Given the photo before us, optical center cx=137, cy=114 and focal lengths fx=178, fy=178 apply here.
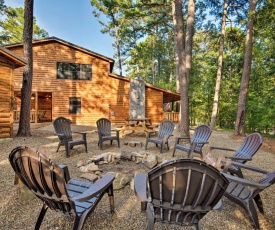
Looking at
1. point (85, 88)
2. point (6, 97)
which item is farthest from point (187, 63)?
point (85, 88)

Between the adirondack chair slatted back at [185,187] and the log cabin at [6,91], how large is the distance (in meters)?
7.12

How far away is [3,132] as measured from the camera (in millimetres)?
6570

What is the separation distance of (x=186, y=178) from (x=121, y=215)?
132cm

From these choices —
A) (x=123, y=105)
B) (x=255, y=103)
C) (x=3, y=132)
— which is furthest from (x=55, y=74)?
(x=255, y=103)

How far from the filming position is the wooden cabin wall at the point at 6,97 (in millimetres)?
6504

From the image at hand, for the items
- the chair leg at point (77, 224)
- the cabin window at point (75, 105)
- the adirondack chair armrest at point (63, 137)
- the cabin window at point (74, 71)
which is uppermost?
the cabin window at point (74, 71)

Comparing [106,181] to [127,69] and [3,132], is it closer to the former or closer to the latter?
[3,132]

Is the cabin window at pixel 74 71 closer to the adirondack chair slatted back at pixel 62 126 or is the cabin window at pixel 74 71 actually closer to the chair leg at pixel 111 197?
the adirondack chair slatted back at pixel 62 126

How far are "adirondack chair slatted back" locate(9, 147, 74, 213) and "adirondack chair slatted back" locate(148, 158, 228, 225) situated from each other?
0.80m

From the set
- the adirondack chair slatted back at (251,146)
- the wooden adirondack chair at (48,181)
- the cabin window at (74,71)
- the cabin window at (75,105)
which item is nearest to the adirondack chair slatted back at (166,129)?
the adirondack chair slatted back at (251,146)

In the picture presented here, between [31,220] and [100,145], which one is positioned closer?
[31,220]

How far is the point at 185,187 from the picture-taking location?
146cm

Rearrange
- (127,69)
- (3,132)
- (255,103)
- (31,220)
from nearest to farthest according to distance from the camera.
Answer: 1. (31,220)
2. (3,132)
3. (255,103)
4. (127,69)

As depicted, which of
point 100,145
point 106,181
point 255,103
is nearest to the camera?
point 106,181
